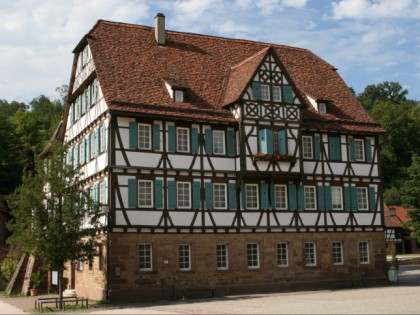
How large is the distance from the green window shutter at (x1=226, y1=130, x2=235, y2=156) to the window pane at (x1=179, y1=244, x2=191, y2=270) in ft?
17.8

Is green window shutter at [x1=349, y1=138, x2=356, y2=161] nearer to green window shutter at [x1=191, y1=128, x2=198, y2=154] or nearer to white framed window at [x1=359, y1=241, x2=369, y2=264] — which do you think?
white framed window at [x1=359, y1=241, x2=369, y2=264]

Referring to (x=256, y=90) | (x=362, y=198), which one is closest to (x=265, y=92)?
(x=256, y=90)

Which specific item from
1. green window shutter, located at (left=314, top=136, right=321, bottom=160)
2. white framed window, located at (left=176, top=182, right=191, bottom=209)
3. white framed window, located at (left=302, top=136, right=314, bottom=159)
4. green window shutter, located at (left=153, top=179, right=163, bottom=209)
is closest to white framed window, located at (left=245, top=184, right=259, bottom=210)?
white framed window, located at (left=176, top=182, right=191, bottom=209)

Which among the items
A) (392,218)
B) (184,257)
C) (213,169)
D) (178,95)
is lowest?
(184,257)

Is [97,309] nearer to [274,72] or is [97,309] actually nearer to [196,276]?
[196,276]

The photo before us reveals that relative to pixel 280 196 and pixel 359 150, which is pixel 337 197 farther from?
pixel 280 196

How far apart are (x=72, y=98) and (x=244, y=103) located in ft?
36.4

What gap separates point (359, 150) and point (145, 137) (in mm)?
13484

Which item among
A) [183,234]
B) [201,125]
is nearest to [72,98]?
[201,125]

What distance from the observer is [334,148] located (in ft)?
118

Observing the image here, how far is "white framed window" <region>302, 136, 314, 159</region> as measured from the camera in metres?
35.1

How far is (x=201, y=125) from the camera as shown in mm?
32375

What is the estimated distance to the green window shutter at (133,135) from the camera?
30297mm

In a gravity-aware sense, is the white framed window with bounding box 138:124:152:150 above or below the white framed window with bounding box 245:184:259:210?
above
